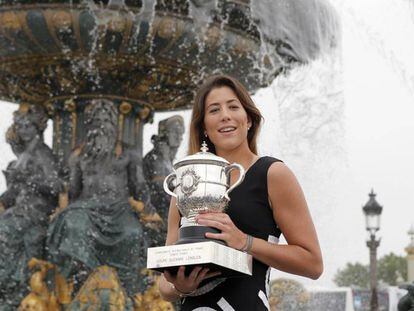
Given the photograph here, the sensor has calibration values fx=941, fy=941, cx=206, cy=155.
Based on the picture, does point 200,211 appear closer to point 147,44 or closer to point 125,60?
point 147,44

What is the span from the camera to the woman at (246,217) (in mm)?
2154

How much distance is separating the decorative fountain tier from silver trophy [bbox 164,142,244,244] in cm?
560

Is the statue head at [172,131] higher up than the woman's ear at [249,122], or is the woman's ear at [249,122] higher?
the statue head at [172,131]

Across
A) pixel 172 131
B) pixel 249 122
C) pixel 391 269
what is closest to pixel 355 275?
pixel 391 269

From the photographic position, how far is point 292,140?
959 cm

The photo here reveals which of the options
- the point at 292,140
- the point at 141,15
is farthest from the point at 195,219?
the point at 292,140

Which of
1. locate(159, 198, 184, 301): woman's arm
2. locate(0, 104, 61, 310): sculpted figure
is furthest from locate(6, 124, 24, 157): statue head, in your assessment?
locate(159, 198, 184, 301): woman's arm

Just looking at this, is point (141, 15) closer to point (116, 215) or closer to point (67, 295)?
point (116, 215)

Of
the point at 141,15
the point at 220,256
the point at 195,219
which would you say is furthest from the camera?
the point at 141,15

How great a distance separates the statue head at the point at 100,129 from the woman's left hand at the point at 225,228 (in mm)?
6029

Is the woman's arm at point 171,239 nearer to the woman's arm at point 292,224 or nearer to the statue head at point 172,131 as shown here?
the woman's arm at point 292,224

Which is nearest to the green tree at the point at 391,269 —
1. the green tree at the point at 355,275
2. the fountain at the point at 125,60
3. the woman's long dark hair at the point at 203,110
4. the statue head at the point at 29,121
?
the green tree at the point at 355,275

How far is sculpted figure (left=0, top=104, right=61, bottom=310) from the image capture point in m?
7.81

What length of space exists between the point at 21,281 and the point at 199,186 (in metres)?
5.90
